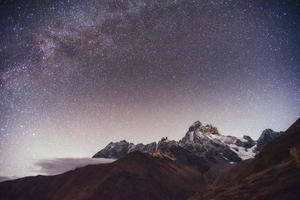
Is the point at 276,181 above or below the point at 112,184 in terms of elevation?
above

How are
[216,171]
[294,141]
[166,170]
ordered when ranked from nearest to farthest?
[294,141] → [166,170] → [216,171]

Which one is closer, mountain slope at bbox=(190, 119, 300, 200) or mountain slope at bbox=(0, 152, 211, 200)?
mountain slope at bbox=(190, 119, 300, 200)

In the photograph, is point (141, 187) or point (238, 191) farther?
point (141, 187)

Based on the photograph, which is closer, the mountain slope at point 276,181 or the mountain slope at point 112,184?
the mountain slope at point 276,181

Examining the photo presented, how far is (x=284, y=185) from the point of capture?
5431cm

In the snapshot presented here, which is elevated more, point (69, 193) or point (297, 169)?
point (297, 169)

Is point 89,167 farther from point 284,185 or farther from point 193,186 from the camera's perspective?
point 284,185

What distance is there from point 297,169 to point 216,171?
13708 centimetres

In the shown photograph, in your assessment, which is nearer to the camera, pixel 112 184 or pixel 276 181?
pixel 276 181

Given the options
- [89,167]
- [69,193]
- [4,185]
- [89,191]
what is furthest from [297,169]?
[4,185]

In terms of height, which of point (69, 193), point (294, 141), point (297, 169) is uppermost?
point (294, 141)

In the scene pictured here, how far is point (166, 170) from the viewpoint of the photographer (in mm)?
150375

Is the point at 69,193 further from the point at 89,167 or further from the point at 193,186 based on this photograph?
the point at 193,186

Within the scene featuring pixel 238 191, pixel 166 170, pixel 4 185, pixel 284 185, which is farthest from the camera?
pixel 166 170
